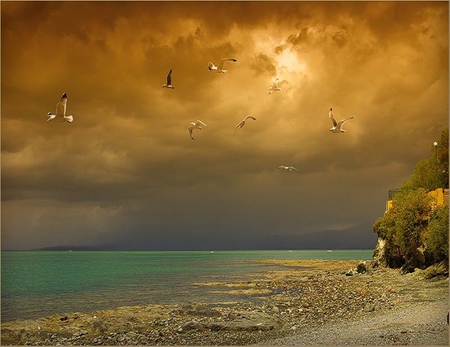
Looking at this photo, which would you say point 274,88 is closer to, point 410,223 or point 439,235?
point 439,235

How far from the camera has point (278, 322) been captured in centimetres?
796

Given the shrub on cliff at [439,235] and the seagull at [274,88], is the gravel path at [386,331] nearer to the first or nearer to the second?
the shrub on cliff at [439,235]

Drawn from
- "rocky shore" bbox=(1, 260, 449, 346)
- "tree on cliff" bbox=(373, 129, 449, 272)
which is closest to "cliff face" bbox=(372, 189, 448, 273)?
"tree on cliff" bbox=(373, 129, 449, 272)

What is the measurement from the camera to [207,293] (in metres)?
13.1

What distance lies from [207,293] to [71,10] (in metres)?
7.27

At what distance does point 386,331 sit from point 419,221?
6.33 meters

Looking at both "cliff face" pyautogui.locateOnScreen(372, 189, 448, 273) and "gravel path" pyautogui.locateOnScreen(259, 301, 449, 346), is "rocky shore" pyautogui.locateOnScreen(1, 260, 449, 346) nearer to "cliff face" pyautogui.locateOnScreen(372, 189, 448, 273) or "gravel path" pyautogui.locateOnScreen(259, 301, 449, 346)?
"gravel path" pyautogui.locateOnScreen(259, 301, 449, 346)

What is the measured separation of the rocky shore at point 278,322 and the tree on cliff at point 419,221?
870 mm

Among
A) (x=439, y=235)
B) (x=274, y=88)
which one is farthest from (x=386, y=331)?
(x=274, y=88)

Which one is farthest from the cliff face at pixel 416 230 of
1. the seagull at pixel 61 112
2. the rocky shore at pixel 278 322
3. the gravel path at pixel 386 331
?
the seagull at pixel 61 112

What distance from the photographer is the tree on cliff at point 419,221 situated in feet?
34.3

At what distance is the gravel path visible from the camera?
629 cm

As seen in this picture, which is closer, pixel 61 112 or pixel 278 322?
pixel 278 322

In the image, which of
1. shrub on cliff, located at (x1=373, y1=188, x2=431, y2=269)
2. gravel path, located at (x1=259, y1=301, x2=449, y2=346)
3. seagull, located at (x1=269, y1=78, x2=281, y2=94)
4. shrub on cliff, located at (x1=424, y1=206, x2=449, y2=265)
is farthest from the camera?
shrub on cliff, located at (x1=373, y1=188, x2=431, y2=269)
